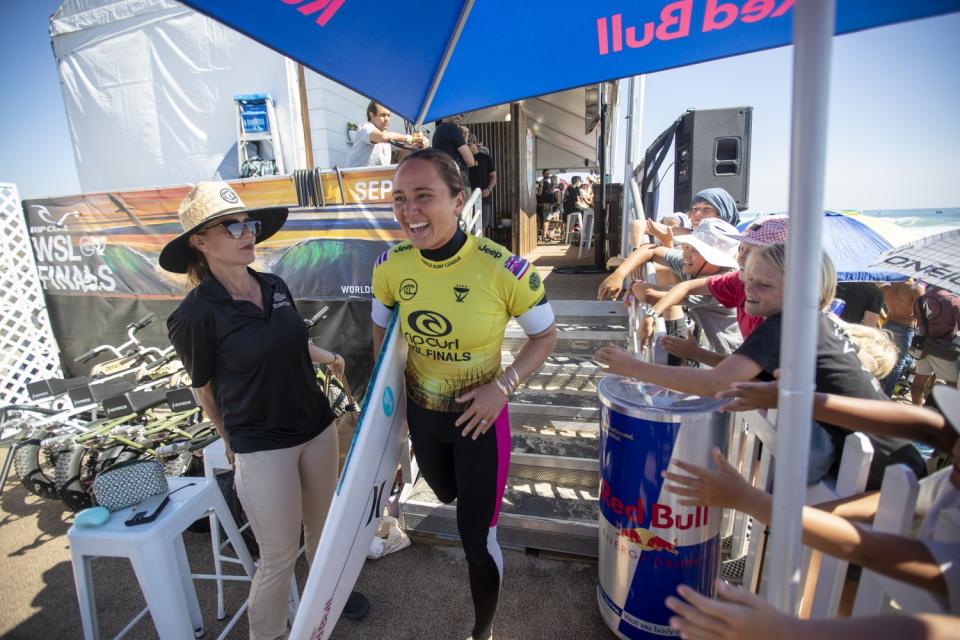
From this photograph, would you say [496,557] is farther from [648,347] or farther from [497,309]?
[648,347]

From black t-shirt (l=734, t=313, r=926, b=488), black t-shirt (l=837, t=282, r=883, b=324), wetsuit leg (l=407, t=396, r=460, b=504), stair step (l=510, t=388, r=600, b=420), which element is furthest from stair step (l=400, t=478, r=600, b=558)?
black t-shirt (l=837, t=282, r=883, b=324)

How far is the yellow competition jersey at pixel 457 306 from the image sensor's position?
1.82 meters

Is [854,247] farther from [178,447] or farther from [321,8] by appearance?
[178,447]

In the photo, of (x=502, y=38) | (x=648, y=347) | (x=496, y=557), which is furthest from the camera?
(x=648, y=347)

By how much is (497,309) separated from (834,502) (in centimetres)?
132

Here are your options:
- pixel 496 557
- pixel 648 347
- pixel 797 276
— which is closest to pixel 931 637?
pixel 797 276

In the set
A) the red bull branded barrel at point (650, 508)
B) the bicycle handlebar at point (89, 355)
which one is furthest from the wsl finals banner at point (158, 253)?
the red bull branded barrel at point (650, 508)

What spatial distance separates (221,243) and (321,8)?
966 mm

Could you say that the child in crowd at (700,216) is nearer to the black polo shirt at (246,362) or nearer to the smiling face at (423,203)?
the smiling face at (423,203)

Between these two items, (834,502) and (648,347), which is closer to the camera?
(834,502)

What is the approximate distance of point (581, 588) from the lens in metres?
2.61

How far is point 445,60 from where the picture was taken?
2.19 m

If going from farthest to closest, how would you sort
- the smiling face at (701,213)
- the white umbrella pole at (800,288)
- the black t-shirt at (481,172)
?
the black t-shirt at (481,172)
the smiling face at (701,213)
the white umbrella pole at (800,288)

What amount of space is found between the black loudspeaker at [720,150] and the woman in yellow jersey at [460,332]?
18.9 feet
